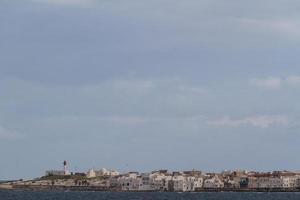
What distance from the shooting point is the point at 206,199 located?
16262 cm

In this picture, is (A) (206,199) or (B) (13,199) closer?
(B) (13,199)

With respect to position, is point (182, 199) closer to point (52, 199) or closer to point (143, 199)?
point (143, 199)

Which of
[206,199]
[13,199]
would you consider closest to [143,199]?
[206,199]

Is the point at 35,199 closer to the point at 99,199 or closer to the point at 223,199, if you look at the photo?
the point at 99,199

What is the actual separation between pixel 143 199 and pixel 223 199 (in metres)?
18.7

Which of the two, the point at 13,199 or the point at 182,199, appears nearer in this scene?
the point at 13,199

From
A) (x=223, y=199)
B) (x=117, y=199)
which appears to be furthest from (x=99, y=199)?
(x=223, y=199)

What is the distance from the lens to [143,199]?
154750mm

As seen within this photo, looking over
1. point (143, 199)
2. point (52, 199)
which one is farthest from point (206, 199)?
point (52, 199)

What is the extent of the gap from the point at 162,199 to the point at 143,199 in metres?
5.12

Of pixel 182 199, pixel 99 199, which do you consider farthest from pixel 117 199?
pixel 182 199

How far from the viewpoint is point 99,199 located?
158500 mm

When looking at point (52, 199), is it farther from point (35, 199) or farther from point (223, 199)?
point (223, 199)

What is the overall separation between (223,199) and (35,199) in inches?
1524
